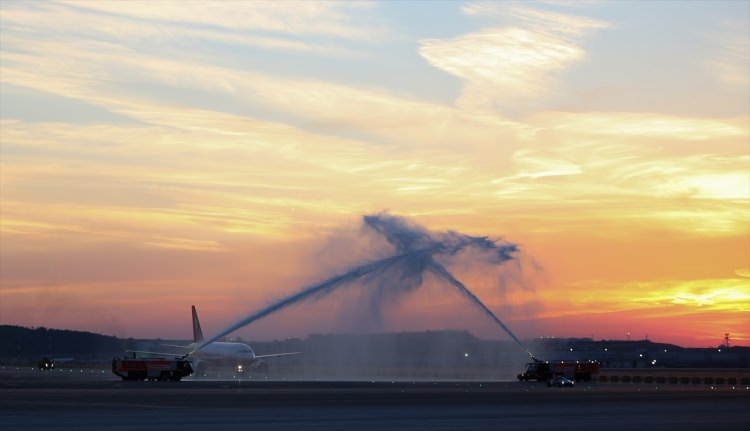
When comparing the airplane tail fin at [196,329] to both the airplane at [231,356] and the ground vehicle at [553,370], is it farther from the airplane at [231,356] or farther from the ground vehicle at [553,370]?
the ground vehicle at [553,370]

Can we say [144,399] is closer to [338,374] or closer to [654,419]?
[654,419]

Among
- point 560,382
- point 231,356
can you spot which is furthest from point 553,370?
point 231,356

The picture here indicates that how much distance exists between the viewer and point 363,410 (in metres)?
52.0

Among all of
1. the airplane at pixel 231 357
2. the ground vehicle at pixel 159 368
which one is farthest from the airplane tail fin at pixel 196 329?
the ground vehicle at pixel 159 368

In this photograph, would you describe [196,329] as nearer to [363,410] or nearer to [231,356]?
[231,356]

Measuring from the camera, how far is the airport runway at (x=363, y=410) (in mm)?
42500

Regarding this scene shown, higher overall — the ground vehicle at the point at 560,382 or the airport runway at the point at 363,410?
the ground vehicle at the point at 560,382

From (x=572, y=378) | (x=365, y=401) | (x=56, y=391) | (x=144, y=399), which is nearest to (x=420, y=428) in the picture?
(x=365, y=401)

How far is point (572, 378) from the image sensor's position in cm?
10069

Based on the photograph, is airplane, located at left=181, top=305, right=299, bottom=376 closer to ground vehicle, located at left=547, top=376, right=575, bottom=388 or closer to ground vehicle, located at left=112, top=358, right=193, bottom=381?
ground vehicle, located at left=112, top=358, right=193, bottom=381

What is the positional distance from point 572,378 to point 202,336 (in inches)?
2832

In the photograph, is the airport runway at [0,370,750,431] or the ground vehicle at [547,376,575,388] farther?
the ground vehicle at [547,376,575,388]

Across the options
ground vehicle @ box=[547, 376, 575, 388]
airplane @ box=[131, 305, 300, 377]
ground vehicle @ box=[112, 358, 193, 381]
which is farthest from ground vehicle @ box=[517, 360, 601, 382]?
airplane @ box=[131, 305, 300, 377]

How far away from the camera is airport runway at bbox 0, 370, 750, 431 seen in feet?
139
